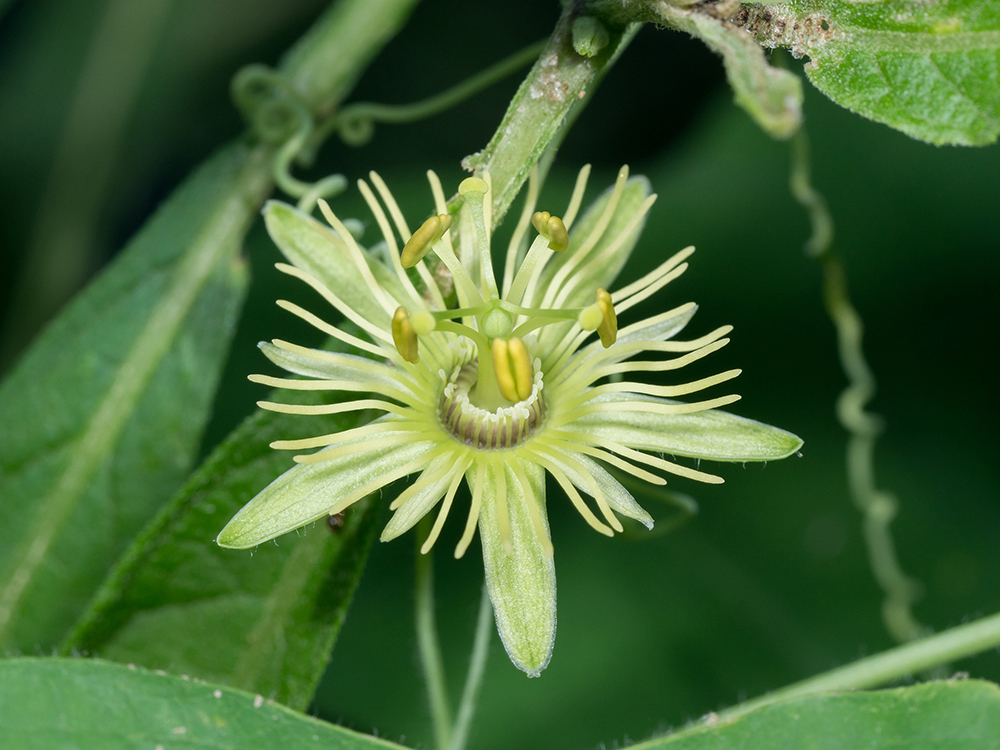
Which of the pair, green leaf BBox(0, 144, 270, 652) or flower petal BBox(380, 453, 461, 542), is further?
green leaf BBox(0, 144, 270, 652)

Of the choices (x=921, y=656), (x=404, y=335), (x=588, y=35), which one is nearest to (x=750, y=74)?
(x=588, y=35)

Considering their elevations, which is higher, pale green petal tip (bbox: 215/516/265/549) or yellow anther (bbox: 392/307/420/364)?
yellow anther (bbox: 392/307/420/364)

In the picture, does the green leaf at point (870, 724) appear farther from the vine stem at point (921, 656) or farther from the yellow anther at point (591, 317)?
the yellow anther at point (591, 317)

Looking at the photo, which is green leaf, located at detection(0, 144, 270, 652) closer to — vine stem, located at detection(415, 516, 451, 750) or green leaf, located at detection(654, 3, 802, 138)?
vine stem, located at detection(415, 516, 451, 750)

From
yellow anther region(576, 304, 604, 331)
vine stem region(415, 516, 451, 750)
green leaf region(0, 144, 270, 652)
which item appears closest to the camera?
yellow anther region(576, 304, 604, 331)

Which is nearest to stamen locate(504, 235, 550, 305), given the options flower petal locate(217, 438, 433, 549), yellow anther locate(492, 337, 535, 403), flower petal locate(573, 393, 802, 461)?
yellow anther locate(492, 337, 535, 403)

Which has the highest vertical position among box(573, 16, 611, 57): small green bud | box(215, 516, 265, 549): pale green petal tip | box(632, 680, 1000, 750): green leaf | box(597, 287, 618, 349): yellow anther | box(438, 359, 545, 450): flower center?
box(573, 16, 611, 57): small green bud

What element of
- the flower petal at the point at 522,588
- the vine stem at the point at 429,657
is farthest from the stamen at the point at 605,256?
the vine stem at the point at 429,657

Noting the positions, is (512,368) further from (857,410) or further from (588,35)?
(857,410)
